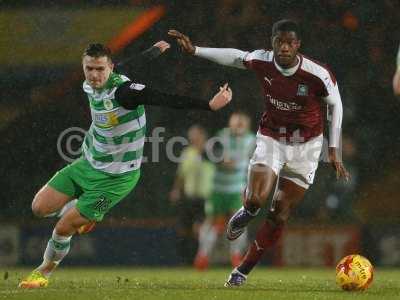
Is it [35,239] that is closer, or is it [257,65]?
[257,65]

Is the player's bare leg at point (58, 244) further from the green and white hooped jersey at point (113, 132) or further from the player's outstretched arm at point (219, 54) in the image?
the player's outstretched arm at point (219, 54)

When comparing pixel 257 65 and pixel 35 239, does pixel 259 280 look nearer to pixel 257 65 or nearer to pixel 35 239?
pixel 257 65

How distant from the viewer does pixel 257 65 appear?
367 inches

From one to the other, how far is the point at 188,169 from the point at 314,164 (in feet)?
14.9

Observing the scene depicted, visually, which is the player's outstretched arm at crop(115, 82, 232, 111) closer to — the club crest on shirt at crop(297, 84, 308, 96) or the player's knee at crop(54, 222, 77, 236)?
the club crest on shirt at crop(297, 84, 308, 96)

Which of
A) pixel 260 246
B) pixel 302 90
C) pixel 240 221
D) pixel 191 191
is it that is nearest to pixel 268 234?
pixel 260 246

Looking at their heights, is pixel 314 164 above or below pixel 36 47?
below

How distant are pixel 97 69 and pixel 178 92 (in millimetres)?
6913

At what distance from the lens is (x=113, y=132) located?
901cm

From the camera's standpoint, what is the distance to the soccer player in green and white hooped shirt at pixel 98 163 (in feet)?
28.8

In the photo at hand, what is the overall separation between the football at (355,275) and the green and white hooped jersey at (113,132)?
1997mm

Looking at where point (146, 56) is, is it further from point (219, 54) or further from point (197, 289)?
point (197, 289)

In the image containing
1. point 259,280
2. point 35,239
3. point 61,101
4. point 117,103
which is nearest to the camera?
point 117,103

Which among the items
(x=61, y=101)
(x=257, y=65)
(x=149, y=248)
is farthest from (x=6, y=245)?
Answer: (x=257, y=65)
